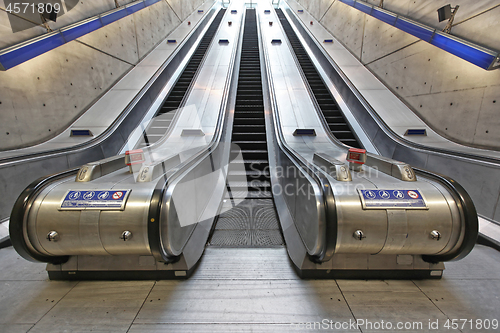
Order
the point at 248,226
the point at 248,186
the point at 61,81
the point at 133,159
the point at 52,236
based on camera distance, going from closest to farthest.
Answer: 1. the point at 52,236
2. the point at 133,159
3. the point at 248,226
4. the point at 248,186
5. the point at 61,81

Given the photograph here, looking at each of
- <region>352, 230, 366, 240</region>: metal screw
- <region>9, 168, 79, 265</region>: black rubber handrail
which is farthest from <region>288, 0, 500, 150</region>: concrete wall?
<region>9, 168, 79, 265</region>: black rubber handrail

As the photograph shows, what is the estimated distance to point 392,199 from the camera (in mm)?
1857

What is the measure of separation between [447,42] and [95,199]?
6196 millimetres

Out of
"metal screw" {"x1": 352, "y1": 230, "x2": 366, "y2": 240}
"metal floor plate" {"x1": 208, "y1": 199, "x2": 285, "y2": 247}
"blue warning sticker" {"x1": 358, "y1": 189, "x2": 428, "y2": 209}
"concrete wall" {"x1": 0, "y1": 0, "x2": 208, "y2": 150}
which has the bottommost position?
"metal floor plate" {"x1": 208, "y1": 199, "x2": 285, "y2": 247}

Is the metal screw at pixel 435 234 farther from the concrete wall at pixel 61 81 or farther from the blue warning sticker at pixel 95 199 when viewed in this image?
the concrete wall at pixel 61 81

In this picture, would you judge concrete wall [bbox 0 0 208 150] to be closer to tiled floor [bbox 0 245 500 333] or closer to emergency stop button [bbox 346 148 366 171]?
tiled floor [bbox 0 245 500 333]

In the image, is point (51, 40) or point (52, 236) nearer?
point (52, 236)

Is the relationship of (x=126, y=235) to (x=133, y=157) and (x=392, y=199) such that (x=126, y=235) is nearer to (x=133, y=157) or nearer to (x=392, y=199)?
(x=133, y=157)

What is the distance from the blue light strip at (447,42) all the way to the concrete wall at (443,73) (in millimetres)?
156

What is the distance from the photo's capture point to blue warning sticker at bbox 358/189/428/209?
1.83 m

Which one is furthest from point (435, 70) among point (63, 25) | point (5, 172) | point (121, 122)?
point (63, 25)

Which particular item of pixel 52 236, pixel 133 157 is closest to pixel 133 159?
pixel 133 157

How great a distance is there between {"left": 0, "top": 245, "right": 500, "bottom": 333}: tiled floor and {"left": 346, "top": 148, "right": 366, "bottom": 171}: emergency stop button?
1.22m

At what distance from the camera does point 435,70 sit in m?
4.67
